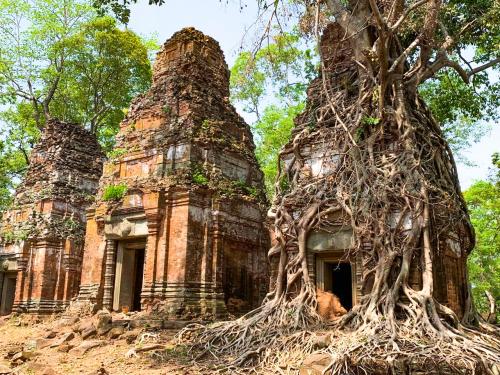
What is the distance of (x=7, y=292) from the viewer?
1620 centimetres

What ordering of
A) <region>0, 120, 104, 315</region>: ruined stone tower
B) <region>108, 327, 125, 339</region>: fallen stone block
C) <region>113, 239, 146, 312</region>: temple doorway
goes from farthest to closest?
<region>0, 120, 104, 315</region>: ruined stone tower
<region>113, 239, 146, 312</region>: temple doorway
<region>108, 327, 125, 339</region>: fallen stone block

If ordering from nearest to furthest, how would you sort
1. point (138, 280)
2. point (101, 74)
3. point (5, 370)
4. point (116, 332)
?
point (5, 370) → point (116, 332) → point (138, 280) → point (101, 74)

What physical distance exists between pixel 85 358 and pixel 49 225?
7209 mm

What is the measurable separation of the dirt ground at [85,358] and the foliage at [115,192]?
2940 mm

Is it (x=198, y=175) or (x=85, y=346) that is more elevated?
(x=198, y=175)

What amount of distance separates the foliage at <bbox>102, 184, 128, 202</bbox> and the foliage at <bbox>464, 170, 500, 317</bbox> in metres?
13.8

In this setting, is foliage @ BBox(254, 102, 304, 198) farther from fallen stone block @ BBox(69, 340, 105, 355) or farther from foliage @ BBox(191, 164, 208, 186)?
fallen stone block @ BBox(69, 340, 105, 355)

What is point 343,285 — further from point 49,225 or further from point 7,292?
point 7,292

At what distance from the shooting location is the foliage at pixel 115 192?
11805mm

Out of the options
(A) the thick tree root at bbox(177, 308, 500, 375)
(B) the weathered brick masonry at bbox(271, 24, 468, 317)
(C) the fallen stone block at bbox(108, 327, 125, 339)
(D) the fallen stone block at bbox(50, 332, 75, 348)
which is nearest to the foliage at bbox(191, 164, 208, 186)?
(B) the weathered brick masonry at bbox(271, 24, 468, 317)

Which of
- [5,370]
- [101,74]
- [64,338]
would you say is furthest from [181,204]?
[101,74]

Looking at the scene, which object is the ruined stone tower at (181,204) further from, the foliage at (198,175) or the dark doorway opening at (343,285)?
the dark doorway opening at (343,285)

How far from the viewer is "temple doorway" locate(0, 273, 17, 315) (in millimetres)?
16094

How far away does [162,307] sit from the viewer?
10266 millimetres
